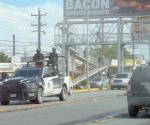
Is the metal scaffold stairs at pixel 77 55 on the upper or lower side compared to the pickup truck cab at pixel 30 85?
upper

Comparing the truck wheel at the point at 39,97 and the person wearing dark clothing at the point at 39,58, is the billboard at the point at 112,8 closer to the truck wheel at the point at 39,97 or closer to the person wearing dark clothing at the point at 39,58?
the person wearing dark clothing at the point at 39,58

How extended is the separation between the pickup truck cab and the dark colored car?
8082 mm

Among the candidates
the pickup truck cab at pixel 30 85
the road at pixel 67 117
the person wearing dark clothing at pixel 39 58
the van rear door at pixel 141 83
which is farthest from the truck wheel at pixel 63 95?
the van rear door at pixel 141 83

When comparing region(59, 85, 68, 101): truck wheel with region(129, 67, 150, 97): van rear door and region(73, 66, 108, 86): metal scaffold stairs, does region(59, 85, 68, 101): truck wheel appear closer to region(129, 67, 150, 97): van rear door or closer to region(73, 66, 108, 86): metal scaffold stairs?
region(129, 67, 150, 97): van rear door

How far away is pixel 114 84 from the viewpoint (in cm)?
5997

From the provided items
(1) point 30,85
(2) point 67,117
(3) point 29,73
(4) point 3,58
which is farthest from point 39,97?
(4) point 3,58

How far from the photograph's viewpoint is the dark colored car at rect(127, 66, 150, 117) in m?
20.0

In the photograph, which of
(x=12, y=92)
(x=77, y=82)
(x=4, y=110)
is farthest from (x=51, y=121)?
(x=77, y=82)

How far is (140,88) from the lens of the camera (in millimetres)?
20078

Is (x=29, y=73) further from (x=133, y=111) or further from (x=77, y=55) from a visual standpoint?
(x=77, y=55)

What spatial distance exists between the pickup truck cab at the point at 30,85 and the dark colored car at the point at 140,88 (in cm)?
808

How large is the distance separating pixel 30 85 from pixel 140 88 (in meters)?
8.49

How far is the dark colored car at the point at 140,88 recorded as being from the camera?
20000 millimetres

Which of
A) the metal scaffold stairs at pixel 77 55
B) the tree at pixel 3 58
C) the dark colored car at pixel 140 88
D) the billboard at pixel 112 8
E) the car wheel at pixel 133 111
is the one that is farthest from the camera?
the tree at pixel 3 58
